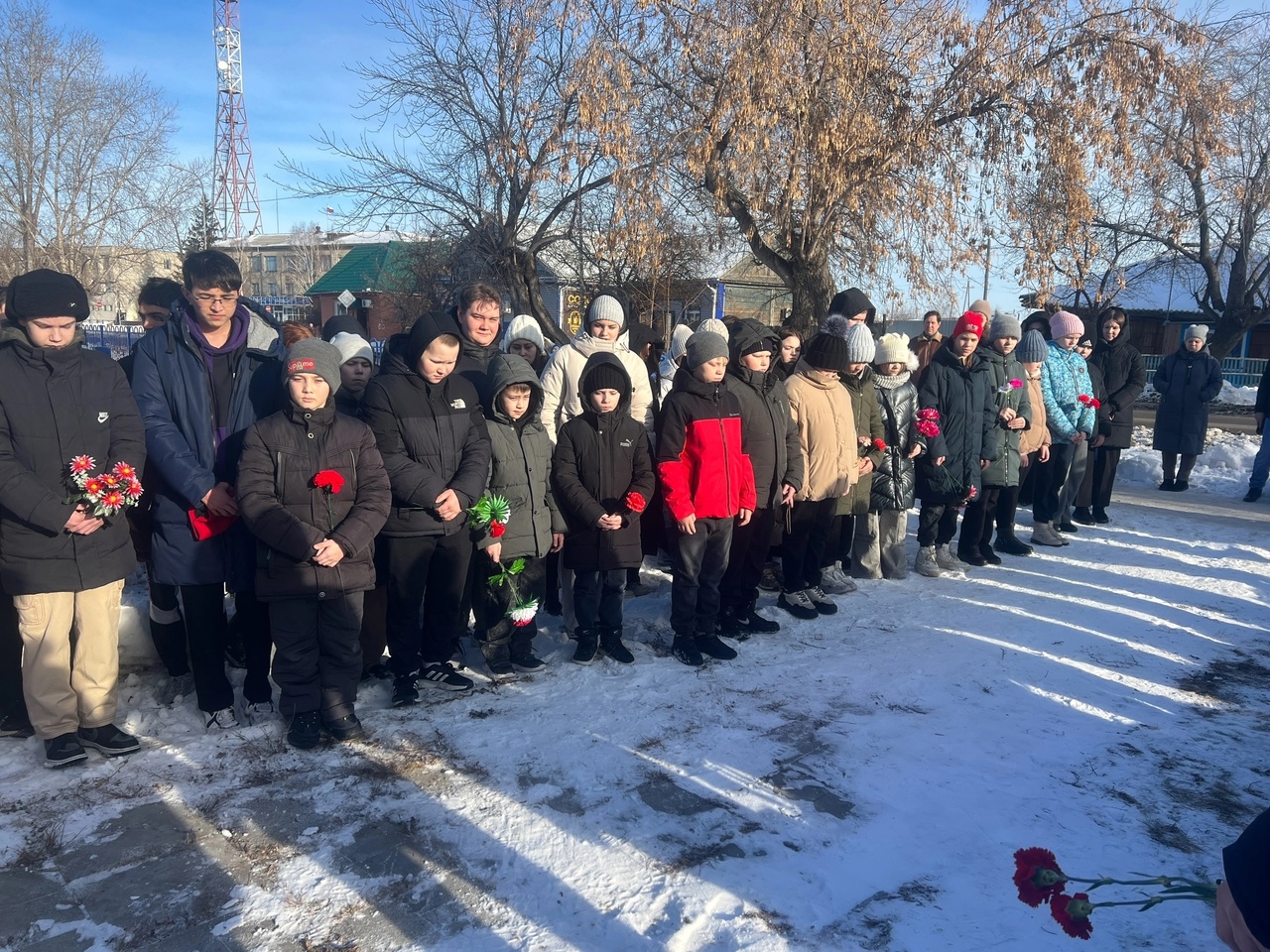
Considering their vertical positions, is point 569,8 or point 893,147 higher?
point 569,8

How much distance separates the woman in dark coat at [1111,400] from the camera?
862cm

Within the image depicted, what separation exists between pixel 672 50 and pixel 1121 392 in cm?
664

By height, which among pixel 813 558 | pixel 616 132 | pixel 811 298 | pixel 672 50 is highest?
pixel 672 50

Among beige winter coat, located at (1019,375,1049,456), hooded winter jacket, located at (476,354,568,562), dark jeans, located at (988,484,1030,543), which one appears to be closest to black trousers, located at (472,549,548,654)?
hooded winter jacket, located at (476,354,568,562)

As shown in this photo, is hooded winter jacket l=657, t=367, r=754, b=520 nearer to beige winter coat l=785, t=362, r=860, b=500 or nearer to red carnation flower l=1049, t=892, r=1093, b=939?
beige winter coat l=785, t=362, r=860, b=500

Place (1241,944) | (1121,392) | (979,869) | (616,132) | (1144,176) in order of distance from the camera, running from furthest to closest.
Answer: (1144,176) < (616,132) < (1121,392) < (979,869) < (1241,944)

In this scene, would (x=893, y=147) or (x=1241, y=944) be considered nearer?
(x=1241, y=944)

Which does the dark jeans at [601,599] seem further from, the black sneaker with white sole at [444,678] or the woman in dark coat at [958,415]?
the woman in dark coat at [958,415]

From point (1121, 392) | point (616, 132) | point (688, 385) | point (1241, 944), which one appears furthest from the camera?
point (616, 132)

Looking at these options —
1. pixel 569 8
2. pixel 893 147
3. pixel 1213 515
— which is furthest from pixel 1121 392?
pixel 569 8

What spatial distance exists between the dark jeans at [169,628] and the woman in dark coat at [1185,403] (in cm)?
1060

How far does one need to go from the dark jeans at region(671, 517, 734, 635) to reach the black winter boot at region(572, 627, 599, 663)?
0.47m

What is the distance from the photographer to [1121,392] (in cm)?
864

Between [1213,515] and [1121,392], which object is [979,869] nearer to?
A: [1121,392]
